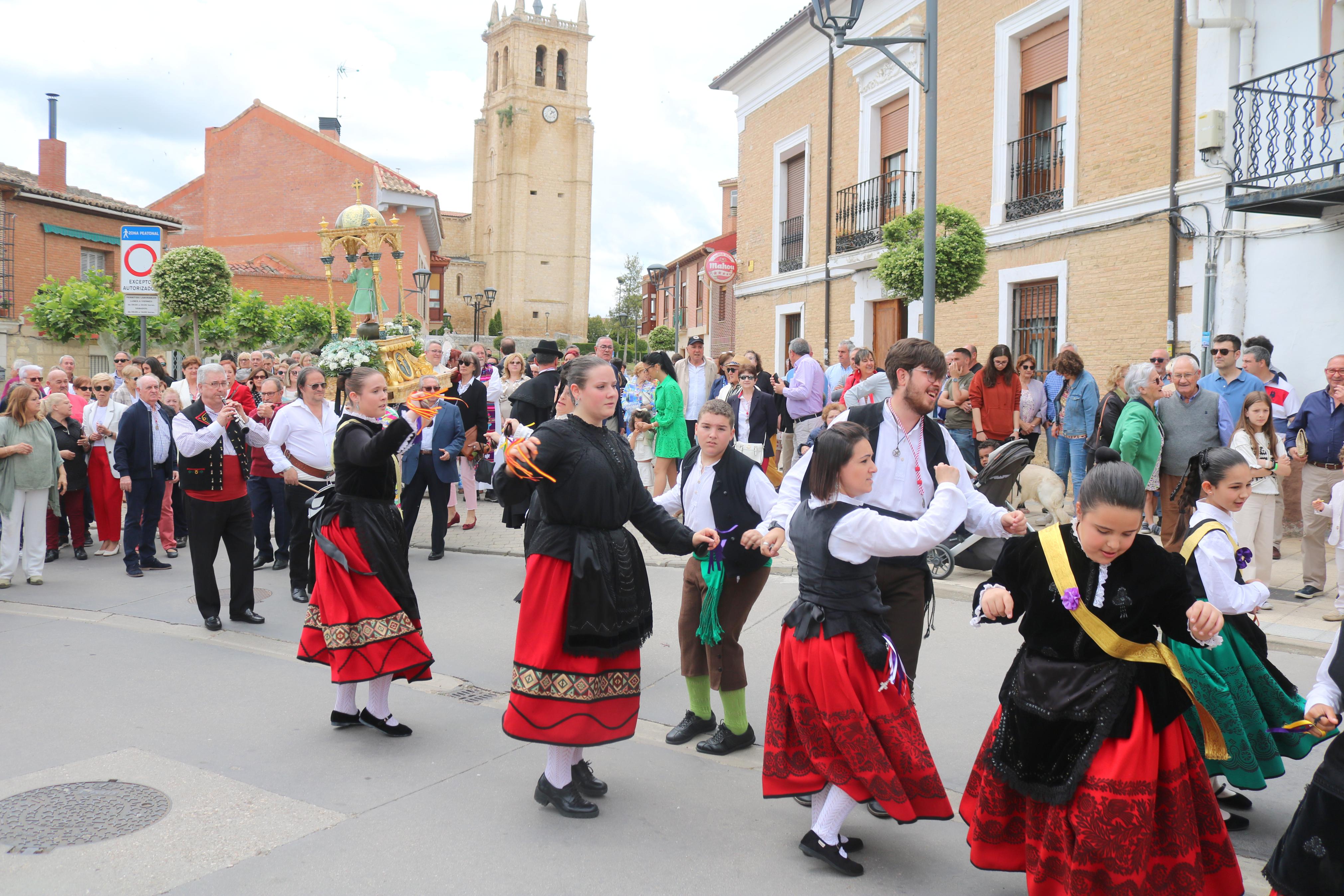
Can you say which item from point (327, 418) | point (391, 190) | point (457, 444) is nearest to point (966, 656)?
point (327, 418)

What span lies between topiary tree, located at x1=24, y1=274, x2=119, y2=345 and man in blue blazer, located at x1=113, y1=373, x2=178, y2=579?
1417 centimetres

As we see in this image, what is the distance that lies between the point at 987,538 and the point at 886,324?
35.8 feet

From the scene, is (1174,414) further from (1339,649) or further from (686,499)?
(1339,649)

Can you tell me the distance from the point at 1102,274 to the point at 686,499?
992 centimetres

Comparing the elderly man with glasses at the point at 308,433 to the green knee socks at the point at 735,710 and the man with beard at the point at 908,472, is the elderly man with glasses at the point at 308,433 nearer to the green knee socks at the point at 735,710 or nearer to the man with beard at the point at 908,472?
the green knee socks at the point at 735,710

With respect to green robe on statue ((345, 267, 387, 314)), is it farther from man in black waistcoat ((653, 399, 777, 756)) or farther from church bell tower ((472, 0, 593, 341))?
church bell tower ((472, 0, 593, 341))

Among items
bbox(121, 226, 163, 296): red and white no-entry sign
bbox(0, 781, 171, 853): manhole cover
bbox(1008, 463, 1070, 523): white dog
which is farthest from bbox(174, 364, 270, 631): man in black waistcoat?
bbox(1008, 463, 1070, 523): white dog

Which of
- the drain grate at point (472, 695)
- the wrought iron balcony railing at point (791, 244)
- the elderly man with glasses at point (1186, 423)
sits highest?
the wrought iron balcony railing at point (791, 244)

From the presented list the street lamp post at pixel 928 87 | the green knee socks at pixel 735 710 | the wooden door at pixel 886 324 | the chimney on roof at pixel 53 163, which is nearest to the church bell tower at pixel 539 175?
the chimney on roof at pixel 53 163

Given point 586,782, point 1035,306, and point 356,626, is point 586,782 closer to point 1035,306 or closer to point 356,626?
point 356,626

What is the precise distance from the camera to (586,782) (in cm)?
433

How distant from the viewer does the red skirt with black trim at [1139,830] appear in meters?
2.89

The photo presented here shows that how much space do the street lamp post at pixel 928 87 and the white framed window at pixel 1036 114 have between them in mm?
4773

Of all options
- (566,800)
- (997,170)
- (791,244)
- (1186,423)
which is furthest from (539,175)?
(566,800)
